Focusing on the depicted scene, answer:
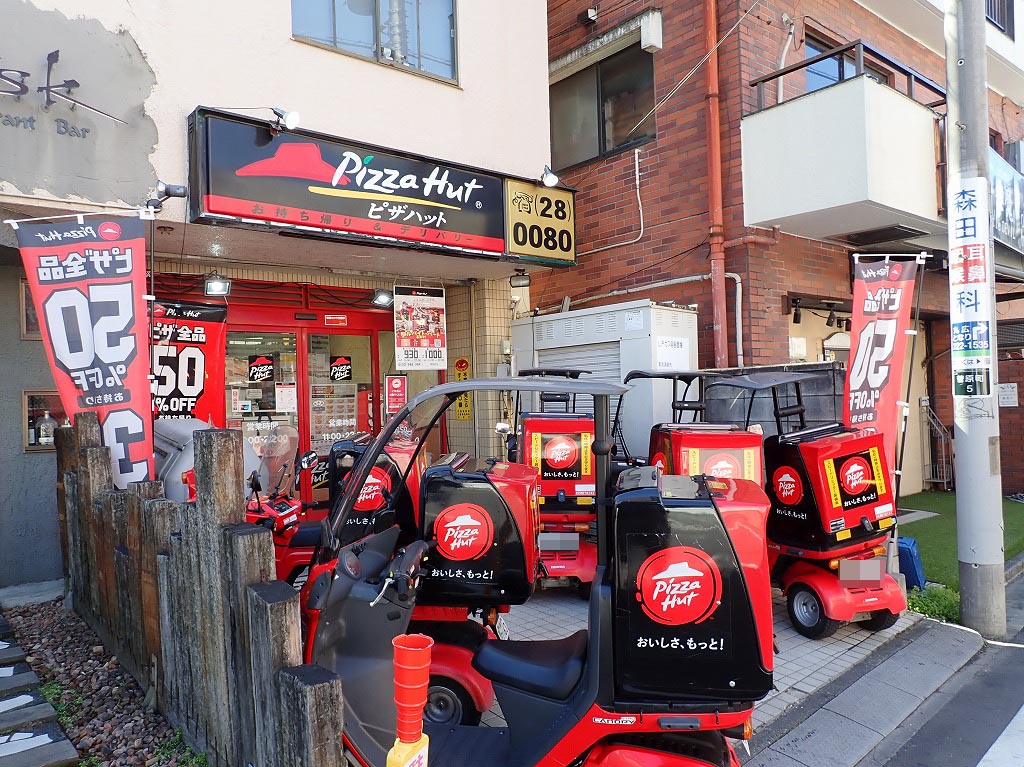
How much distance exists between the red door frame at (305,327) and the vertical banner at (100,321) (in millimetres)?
3139

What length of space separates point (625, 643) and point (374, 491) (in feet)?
11.0

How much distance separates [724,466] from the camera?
5336 mm

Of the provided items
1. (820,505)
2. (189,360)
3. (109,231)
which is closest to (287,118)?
(109,231)

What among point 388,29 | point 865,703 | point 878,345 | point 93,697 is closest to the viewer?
point 93,697

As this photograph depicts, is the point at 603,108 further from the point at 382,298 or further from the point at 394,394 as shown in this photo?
the point at 394,394

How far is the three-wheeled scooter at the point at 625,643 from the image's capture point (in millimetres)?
2576

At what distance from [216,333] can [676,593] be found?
20.1 feet

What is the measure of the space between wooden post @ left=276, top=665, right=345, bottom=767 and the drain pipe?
6.43 meters

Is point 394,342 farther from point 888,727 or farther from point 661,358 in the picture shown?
point 888,727

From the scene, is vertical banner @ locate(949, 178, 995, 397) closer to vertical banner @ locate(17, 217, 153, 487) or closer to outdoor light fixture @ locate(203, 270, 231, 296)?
vertical banner @ locate(17, 217, 153, 487)

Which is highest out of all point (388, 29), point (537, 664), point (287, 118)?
point (388, 29)

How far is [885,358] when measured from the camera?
593 centimetres

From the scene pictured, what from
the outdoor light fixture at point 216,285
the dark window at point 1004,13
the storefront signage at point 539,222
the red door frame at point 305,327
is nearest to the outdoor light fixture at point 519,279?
the storefront signage at point 539,222

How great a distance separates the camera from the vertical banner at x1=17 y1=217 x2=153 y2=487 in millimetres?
4449
